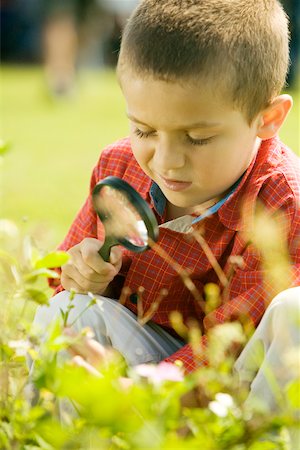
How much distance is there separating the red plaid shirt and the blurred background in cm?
30

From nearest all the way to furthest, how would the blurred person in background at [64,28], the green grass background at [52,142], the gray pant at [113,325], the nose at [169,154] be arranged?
1. the nose at [169,154]
2. the gray pant at [113,325]
3. the green grass background at [52,142]
4. the blurred person in background at [64,28]

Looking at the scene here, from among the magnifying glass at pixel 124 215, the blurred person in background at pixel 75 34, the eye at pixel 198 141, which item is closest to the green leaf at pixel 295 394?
the magnifying glass at pixel 124 215

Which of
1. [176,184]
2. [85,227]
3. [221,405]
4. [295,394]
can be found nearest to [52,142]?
[85,227]

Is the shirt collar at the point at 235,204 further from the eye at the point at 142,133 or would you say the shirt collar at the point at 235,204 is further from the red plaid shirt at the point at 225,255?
the eye at the point at 142,133

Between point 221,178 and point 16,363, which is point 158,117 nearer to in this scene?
point 221,178

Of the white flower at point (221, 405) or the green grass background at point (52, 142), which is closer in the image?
the white flower at point (221, 405)

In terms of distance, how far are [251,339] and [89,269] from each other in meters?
0.49

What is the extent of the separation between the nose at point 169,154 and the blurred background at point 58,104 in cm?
31

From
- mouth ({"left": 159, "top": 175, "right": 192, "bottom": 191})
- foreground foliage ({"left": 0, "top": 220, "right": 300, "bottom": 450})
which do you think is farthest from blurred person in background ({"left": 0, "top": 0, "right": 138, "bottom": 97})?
foreground foliage ({"left": 0, "top": 220, "right": 300, "bottom": 450})

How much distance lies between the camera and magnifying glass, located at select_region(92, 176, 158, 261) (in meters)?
1.95

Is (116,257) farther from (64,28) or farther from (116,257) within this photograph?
(64,28)

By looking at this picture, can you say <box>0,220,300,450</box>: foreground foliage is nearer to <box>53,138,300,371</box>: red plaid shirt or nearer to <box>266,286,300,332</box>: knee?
<box>266,286,300,332</box>: knee

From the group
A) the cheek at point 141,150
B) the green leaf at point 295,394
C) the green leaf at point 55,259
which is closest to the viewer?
the green leaf at point 295,394

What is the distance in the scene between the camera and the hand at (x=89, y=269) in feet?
7.69
